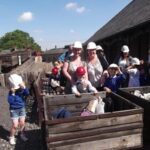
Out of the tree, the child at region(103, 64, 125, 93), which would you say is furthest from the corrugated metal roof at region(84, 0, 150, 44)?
the tree

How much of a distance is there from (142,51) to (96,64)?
8.38 m

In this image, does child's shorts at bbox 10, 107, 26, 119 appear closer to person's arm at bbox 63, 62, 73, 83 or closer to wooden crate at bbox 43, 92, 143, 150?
person's arm at bbox 63, 62, 73, 83

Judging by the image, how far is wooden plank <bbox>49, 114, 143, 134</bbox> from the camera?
3973mm

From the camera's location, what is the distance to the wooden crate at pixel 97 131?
13.0 feet

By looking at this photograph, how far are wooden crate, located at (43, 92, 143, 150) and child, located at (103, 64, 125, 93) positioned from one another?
182 centimetres

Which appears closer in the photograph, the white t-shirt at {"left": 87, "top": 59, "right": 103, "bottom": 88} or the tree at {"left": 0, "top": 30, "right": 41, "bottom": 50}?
the white t-shirt at {"left": 87, "top": 59, "right": 103, "bottom": 88}

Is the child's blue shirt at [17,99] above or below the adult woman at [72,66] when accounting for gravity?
below

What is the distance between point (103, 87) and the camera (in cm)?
634

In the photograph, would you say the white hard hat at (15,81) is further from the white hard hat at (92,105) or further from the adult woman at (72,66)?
the white hard hat at (92,105)

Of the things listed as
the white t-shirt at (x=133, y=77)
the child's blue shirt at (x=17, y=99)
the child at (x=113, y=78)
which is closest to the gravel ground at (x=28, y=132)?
the child's blue shirt at (x=17, y=99)

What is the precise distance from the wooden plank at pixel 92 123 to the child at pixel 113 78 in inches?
79.4

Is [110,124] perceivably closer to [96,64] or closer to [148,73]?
[96,64]

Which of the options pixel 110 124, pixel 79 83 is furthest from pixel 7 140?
pixel 110 124

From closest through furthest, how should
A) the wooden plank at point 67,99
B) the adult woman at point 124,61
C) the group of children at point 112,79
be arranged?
the wooden plank at point 67,99
the group of children at point 112,79
the adult woman at point 124,61
